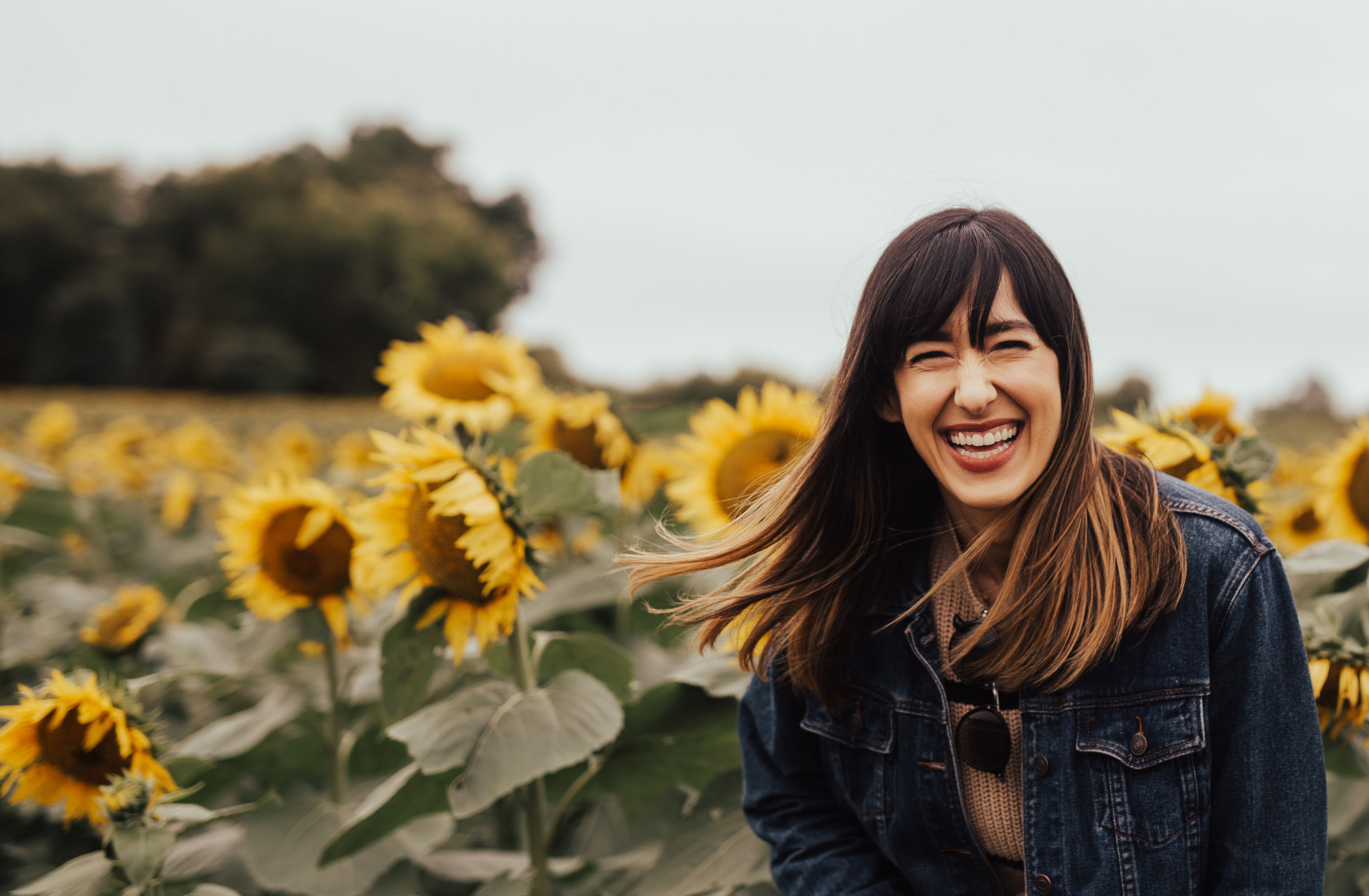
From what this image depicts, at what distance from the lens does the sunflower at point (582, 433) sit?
300cm

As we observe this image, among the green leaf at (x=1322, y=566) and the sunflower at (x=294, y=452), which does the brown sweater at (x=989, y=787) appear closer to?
the green leaf at (x=1322, y=566)

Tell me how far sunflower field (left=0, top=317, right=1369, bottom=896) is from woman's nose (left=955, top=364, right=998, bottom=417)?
2.00 feet

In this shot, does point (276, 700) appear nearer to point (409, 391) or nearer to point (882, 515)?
point (409, 391)

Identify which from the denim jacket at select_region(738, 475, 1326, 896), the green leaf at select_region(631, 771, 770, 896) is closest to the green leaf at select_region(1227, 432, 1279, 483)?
the denim jacket at select_region(738, 475, 1326, 896)

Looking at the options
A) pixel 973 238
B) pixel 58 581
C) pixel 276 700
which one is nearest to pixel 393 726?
pixel 276 700

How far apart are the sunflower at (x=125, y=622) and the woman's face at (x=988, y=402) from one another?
8.31 feet

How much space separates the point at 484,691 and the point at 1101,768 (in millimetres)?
1192

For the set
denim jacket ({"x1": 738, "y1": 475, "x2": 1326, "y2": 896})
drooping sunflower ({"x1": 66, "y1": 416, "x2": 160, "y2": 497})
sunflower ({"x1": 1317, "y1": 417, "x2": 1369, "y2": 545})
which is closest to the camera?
denim jacket ({"x1": 738, "y1": 475, "x2": 1326, "y2": 896})

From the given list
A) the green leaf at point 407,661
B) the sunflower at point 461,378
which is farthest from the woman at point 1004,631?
the sunflower at point 461,378

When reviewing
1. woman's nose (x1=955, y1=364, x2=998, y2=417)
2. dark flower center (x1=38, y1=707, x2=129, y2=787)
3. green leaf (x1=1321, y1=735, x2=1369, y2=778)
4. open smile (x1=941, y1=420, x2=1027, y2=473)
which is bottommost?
dark flower center (x1=38, y1=707, x2=129, y2=787)

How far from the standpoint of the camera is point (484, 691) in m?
2.12

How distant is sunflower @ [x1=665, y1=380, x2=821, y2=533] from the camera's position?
301 centimetres

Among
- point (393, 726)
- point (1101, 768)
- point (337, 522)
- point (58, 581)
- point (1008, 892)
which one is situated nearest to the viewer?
point (1101, 768)

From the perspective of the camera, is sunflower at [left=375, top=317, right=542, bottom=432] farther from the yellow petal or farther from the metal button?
the yellow petal
